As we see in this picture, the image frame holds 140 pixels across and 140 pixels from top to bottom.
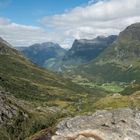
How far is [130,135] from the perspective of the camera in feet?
226

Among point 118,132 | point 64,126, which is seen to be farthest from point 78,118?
point 118,132

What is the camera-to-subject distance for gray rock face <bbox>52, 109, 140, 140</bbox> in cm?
6812

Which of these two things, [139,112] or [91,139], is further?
[139,112]

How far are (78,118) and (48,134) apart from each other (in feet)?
21.2

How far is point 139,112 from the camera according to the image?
74562 millimetres

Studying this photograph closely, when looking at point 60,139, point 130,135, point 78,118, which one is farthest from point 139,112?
point 60,139

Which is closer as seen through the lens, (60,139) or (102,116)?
(60,139)

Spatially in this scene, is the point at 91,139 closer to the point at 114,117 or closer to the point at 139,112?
the point at 114,117

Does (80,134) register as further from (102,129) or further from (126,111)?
(126,111)

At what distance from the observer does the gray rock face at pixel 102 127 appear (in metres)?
68.1

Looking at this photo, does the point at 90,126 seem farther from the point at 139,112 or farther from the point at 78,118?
the point at 139,112

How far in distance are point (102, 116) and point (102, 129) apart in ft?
14.8

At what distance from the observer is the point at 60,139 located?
2670 inches

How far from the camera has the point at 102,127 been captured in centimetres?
6975
